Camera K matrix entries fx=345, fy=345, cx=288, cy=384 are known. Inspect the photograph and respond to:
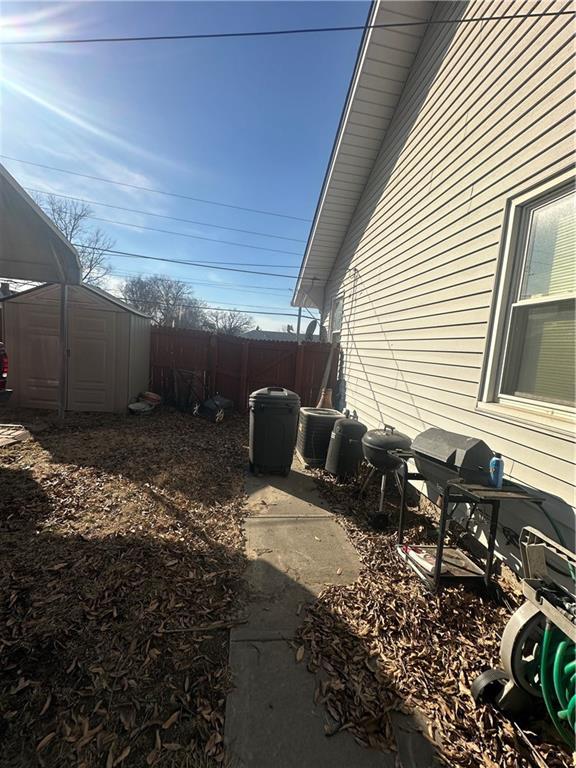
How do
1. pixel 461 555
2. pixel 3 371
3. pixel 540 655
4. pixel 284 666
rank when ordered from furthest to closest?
pixel 3 371, pixel 461 555, pixel 284 666, pixel 540 655

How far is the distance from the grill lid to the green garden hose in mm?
1145

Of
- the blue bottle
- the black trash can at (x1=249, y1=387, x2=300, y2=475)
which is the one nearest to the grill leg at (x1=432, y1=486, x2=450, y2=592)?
the blue bottle

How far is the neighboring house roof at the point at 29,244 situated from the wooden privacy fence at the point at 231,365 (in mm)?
3290

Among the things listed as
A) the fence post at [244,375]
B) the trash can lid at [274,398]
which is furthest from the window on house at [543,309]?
the fence post at [244,375]

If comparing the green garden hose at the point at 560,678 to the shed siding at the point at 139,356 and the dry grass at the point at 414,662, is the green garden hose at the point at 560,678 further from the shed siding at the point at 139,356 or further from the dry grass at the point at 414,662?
the shed siding at the point at 139,356

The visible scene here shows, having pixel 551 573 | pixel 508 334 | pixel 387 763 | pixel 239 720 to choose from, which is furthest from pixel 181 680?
pixel 508 334

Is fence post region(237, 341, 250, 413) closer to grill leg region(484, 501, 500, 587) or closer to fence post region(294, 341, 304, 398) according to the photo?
fence post region(294, 341, 304, 398)

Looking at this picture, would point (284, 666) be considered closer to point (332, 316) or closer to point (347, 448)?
point (347, 448)

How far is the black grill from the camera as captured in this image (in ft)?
8.57

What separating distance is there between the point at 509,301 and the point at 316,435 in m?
3.21

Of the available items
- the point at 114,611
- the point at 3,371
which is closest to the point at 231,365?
the point at 3,371

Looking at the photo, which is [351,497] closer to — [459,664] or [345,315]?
[459,664]

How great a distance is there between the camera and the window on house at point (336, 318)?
28.6 ft

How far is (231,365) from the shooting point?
908 centimetres
